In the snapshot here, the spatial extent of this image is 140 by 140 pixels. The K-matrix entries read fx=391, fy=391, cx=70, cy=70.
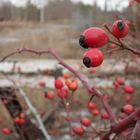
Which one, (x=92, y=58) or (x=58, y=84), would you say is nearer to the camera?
(x=92, y=58)

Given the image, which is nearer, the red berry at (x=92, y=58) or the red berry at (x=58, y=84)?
the red berry at (x=92, y=58)

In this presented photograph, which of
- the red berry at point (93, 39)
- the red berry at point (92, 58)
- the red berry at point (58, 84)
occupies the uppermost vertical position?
the red berry at point (93, 39)

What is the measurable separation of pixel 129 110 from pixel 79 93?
7.08 meters

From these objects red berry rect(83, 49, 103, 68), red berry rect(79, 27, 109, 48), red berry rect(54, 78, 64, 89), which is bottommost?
red berry rect(54, 78, 64, 89)

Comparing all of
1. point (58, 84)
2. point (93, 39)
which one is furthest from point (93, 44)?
point (58, 84)

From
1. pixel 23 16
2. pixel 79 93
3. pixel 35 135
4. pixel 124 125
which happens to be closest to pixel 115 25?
pixel 124 125

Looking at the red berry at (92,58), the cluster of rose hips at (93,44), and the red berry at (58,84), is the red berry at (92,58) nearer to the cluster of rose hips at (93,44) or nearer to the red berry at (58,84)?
the cluster of rose hips at (93,44)

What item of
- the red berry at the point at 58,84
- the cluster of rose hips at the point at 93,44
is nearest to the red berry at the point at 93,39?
the cluster of rose hips at the point at 93,44

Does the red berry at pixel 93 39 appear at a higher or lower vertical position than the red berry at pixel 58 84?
higher

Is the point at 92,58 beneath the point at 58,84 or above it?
above

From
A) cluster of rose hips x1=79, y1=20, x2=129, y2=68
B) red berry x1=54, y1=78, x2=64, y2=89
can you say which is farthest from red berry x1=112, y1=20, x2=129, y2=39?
red berry x1=54, y1=78, x2=64, y2=89

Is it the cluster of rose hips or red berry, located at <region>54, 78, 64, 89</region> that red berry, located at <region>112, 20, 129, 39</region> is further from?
red berry, located at <region>54, 78, 64, 89</region>

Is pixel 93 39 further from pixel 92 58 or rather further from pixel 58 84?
pixel 58 84

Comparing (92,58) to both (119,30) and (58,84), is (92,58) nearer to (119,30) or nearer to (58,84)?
(119,30)
